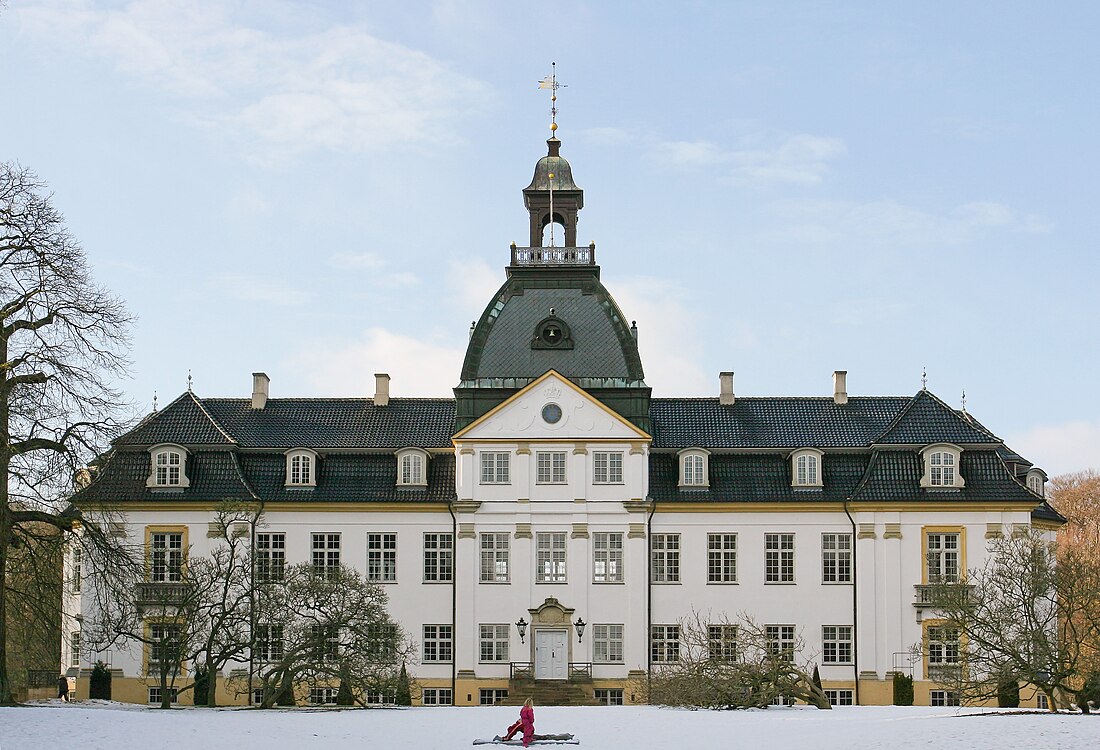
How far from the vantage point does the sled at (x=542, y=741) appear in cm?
2955

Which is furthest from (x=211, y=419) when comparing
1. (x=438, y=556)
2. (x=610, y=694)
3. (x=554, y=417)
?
(x=610, y=694)

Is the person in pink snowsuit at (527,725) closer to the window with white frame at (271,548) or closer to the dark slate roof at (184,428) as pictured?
the window with white frame at (271,548)

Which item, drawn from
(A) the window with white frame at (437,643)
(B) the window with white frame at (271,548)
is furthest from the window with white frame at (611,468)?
(B) the window with white frame at (271,548)

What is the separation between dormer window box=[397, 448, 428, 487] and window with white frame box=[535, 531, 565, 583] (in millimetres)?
4312

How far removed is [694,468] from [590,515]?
3.76m

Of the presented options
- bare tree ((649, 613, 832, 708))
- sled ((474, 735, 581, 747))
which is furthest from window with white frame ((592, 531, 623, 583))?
sled ((474, 735, 581, 747))

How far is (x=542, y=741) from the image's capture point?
29.8m

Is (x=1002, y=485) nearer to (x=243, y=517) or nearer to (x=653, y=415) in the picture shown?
(x=653, y=415)

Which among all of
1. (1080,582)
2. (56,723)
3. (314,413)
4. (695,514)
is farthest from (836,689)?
(56,723)

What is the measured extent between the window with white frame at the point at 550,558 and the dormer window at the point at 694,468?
449 centimetres

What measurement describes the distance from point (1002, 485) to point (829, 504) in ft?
18.0

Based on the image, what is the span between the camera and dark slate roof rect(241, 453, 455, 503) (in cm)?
5112

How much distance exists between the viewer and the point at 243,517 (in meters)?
50.9

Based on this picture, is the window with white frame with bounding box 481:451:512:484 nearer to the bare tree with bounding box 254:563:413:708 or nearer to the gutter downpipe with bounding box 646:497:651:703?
the gutter downpipe with bounding box 646:497:651:703
